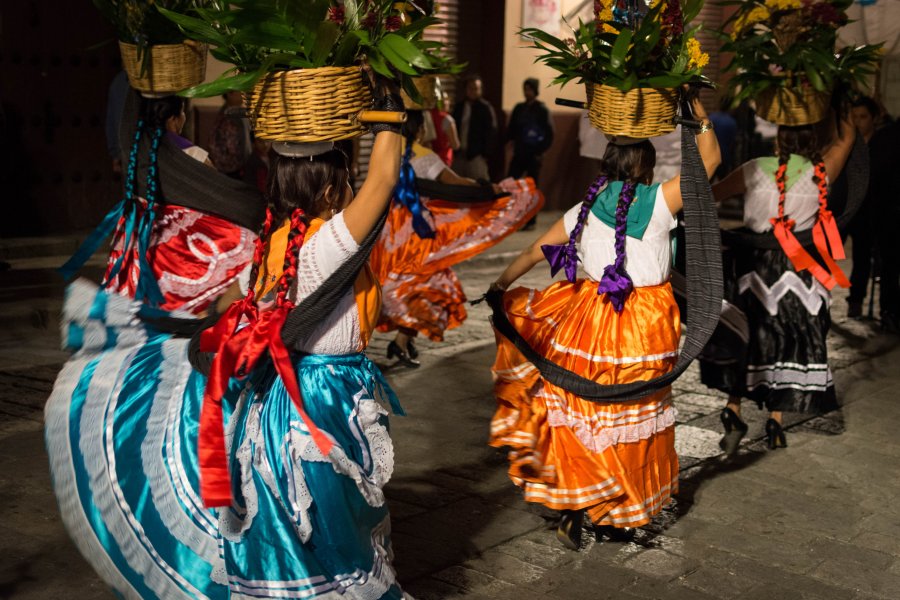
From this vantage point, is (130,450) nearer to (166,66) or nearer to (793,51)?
(166,66)

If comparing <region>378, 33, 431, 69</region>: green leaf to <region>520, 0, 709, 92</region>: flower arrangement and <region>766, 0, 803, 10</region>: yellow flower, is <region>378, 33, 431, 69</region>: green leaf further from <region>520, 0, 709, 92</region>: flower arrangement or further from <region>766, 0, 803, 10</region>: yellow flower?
<region>766, 0, 803, 10</region>: yellow flower

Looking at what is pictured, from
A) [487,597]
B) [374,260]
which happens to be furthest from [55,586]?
[374,260]

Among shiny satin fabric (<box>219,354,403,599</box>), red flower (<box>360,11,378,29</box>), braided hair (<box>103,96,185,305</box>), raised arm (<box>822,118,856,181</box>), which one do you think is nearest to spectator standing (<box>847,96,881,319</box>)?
raised arm (<box>822,118,856,181</box>)

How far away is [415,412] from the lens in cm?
664

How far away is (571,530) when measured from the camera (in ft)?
15.5

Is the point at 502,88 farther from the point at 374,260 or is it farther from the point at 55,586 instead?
the point at 55,586

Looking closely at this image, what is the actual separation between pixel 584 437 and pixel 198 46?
2522 mm

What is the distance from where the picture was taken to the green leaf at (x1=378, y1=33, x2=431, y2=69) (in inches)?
129

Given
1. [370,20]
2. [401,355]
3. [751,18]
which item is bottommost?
[401,355]

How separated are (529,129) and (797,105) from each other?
9301 mm

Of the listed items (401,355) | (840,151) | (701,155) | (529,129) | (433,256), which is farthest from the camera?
(529,129)

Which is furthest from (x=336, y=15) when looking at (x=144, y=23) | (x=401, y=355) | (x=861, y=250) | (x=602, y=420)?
(x=861, y=250)

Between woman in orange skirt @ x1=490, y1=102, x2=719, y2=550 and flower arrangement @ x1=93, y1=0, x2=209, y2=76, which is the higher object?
flower arrangement @ x1=93, y1=0, x2=209, y2=76

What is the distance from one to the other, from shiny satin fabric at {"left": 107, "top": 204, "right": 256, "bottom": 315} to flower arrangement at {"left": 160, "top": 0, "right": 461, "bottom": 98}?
204cm
